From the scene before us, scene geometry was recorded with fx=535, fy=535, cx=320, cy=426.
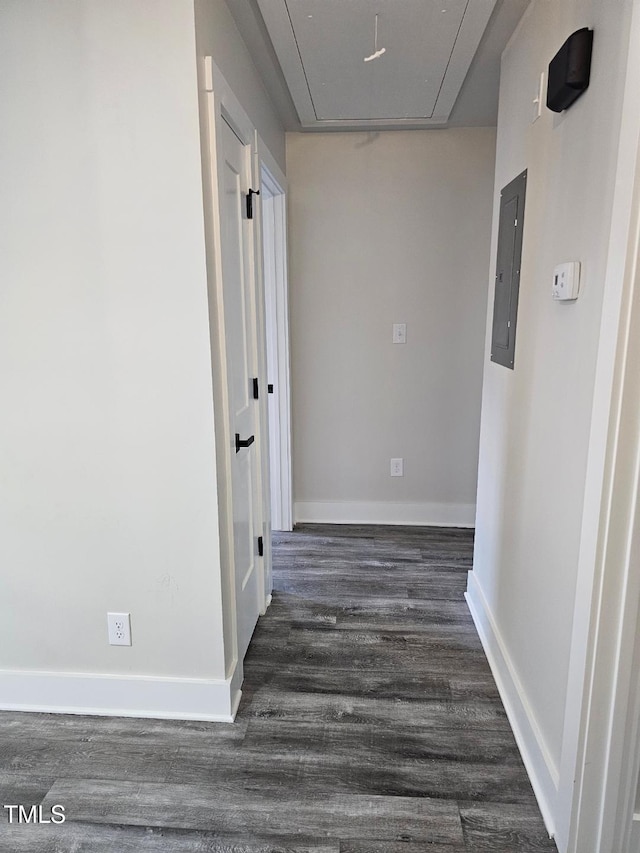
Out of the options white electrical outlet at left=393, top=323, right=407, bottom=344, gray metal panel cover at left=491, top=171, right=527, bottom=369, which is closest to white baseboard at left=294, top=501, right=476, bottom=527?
white electrical outlet at left=393, top=323, right=407, bottom=344

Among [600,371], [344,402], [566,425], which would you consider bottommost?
[344,402]

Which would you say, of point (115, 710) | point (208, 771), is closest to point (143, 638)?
point (115, 710)

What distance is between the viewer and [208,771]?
5.28 ft

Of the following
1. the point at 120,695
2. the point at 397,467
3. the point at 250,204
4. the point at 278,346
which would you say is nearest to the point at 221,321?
the point at 250,204

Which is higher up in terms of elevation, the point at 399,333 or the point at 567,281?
the point at 567,281

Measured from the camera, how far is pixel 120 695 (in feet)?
6.06

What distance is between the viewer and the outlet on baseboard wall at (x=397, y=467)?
3393 millimetres

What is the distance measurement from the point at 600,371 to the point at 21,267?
64.4 inches

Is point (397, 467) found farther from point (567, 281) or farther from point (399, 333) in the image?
point (567, 281)

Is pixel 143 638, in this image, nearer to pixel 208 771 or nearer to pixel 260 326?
pixel 208 771

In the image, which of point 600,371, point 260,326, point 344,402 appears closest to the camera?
point 600,371

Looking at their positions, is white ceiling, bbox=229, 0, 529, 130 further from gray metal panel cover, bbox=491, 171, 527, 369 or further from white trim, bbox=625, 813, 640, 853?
white trim, bbox=625, 813, 640, 853

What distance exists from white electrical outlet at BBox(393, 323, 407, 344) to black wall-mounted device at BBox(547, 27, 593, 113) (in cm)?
183

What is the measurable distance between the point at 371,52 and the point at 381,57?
5 cm
